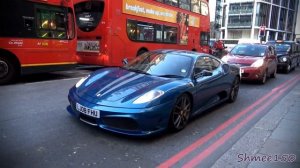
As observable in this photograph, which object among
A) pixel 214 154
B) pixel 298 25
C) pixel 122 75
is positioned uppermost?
pixel 298 25

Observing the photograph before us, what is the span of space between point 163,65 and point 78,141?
87.8 inches

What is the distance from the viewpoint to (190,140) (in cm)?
469

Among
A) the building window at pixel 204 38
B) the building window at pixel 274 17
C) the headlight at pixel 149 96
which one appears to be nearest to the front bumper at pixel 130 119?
the headlight at pixel 149 96

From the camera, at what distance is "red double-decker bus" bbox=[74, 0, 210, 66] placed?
11461 millimetres

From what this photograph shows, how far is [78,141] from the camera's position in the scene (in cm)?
423

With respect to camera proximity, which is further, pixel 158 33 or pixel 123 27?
pixel 158 33

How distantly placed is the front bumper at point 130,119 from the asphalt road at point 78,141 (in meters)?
0.18

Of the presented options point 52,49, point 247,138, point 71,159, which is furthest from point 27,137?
point 52,49

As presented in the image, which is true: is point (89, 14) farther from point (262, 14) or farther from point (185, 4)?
point (262, 14)

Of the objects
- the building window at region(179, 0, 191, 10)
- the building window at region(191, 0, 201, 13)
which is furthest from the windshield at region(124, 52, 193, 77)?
the building window at region(191, 0, 201, 13)

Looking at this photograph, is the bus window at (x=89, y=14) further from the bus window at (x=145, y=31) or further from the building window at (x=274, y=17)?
the building window at (x=274, y=17)

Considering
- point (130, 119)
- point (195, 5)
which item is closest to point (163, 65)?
point (130, 119)

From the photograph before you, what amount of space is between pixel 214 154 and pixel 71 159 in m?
1.90

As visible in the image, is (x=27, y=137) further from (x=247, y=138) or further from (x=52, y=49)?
(x=52, y=49)
